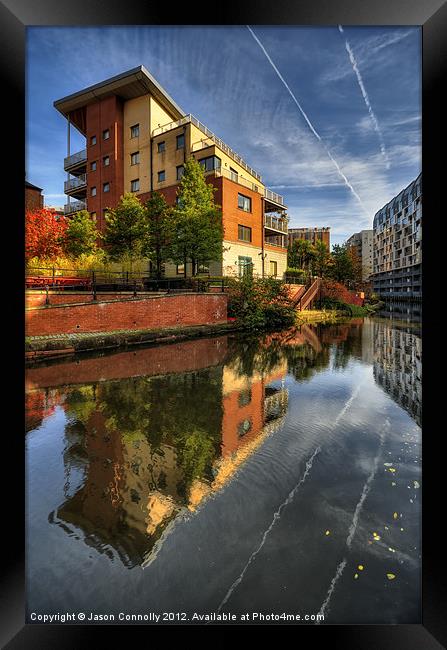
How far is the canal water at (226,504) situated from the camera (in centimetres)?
202

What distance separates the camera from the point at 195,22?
2062 millimetres

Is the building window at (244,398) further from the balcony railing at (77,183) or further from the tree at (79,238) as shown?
the balcony railing at (77,183)

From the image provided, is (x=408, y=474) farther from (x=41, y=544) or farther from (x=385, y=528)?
(x=41, y=544)

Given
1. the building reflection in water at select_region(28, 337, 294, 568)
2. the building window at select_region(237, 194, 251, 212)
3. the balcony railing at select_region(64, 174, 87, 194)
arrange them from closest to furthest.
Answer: the building reflection in water at select_region(28, 337, 294, 568)
the building window at select_region(237, 194, 251, 212)
the balcony railing at select_region(64, 174, 87, 194)

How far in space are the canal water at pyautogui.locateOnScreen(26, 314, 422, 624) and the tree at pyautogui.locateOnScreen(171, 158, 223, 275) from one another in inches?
595

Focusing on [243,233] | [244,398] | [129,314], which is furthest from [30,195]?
[243,233]

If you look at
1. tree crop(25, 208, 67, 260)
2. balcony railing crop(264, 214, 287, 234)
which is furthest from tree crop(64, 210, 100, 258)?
balcony railing crop(264, 214, 287, 234)

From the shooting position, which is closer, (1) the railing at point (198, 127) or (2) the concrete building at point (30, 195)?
(2) the concrete building at point (30, 195)

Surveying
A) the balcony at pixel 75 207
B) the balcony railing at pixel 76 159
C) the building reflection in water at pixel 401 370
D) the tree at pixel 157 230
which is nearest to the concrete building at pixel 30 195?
the building reflection in water at pixel 401 370

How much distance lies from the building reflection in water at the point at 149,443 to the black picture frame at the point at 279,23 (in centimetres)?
85

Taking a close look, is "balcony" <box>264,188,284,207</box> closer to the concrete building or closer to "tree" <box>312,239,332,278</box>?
"tree" <box>312,239,332,278</box>

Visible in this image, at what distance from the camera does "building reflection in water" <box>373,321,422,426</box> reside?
19.4 ft
